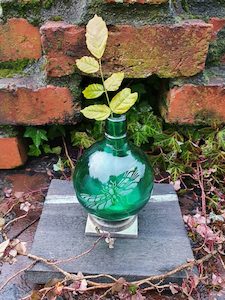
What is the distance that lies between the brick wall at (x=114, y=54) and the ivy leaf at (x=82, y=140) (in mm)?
51

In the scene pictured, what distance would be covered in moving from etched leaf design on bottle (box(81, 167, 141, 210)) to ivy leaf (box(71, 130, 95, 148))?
0.93 feet

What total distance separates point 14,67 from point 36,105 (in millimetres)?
117

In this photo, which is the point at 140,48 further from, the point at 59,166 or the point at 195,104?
the point at 59,166

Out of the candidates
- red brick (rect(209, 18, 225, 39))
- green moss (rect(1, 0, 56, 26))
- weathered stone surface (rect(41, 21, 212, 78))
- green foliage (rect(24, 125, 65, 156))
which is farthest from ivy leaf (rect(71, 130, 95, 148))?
red brick (rect(209, 18, 225, 39))

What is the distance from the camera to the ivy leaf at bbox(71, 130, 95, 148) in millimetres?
1022

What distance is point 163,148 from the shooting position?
103cm

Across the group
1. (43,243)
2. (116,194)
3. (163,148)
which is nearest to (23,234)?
(43,243)

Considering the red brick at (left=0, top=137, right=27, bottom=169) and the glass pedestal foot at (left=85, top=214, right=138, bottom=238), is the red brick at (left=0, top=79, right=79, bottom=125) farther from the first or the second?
the glass pedestal foot at (left=85, top=214, right=138, bottom=238)

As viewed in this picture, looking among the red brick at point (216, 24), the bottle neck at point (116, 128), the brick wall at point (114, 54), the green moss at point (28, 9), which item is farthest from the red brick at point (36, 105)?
the red brick at point (216, 24)

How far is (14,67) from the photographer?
1.00 meters

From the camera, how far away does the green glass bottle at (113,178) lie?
0.74 meters

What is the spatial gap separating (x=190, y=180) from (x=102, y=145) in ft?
1.09

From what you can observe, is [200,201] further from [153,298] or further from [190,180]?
[153,298]

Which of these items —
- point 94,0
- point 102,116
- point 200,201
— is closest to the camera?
point 102,116
